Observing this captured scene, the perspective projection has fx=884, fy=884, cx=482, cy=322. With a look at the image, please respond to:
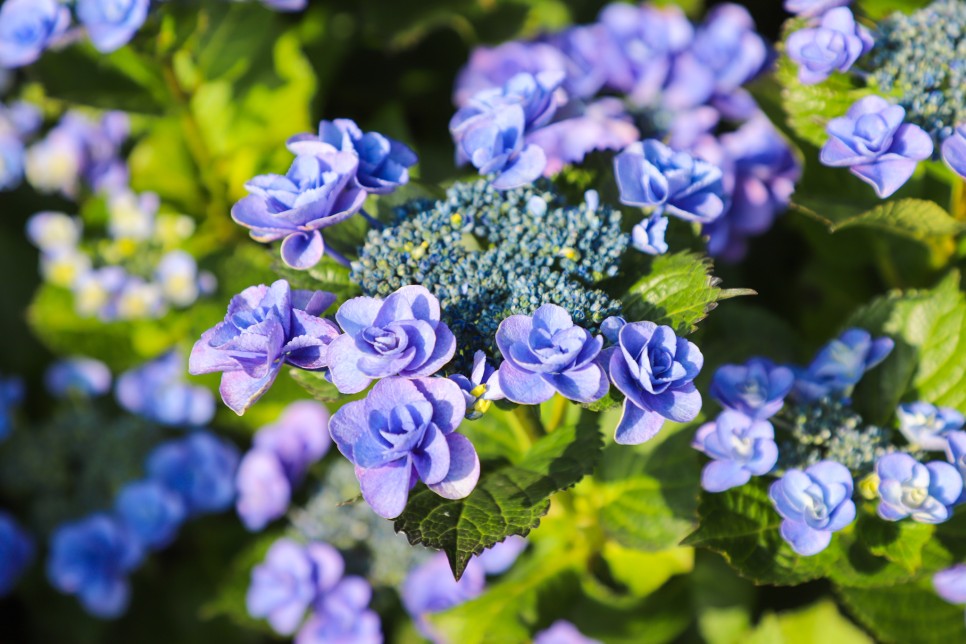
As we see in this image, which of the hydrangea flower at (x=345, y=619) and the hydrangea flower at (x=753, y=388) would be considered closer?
the hydrangea flower at (x=753, y=388)

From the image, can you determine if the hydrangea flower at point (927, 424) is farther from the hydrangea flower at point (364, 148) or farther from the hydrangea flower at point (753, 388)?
the hydrangea flower at point (364, 148)

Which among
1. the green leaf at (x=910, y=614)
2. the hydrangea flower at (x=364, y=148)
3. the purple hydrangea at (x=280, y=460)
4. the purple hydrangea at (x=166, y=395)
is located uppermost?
the hydrangea flower at (x=364, y=148)

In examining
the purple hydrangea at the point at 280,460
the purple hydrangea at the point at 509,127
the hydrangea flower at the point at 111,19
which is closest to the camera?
the purple hydrangea at the point at 509,127

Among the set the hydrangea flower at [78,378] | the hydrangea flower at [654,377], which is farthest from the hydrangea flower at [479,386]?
the hydrangea flower at [78,378]

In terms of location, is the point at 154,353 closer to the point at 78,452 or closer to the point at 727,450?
the point at 78,452

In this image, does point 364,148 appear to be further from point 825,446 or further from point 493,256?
point 825,446

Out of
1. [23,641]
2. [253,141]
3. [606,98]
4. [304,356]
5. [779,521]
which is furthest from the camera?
[23,641]

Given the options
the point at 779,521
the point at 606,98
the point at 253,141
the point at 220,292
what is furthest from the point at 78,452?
the point at 779,521

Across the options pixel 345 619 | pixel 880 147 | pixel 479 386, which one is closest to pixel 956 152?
pixel 880 147
